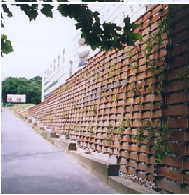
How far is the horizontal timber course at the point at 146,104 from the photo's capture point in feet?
12.6

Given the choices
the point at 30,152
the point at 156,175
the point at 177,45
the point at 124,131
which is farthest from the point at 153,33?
the point at 30,152

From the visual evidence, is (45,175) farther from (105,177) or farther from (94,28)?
(94,28)

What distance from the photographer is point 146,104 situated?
15.3 feet

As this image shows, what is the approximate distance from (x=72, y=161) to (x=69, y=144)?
577 mm

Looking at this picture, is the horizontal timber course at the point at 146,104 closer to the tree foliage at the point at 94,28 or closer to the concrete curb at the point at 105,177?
the concrete curb at the point at 105,177

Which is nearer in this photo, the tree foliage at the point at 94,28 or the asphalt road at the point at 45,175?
the tree foliage at the point at 94,28

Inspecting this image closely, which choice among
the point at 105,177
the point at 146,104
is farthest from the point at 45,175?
the point at 146,104

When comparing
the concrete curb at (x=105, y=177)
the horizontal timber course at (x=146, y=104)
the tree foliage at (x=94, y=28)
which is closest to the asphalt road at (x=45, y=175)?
the concrete curb at (x=105, y=177)

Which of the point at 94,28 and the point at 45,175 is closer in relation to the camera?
the point at 94,28

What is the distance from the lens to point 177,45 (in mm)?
4074

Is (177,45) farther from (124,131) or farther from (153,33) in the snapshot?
(124,131)

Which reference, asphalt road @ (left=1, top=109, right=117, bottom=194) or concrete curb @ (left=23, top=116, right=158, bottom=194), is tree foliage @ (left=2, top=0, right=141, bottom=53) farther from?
asphalt road @ (left=1, top=109, right=117, bottom=194)

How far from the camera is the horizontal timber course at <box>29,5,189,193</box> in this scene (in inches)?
151

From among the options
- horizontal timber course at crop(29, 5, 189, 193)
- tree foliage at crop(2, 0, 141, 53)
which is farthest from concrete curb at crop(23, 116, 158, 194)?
tree foliage at crop(2, 0, 141, 53)
